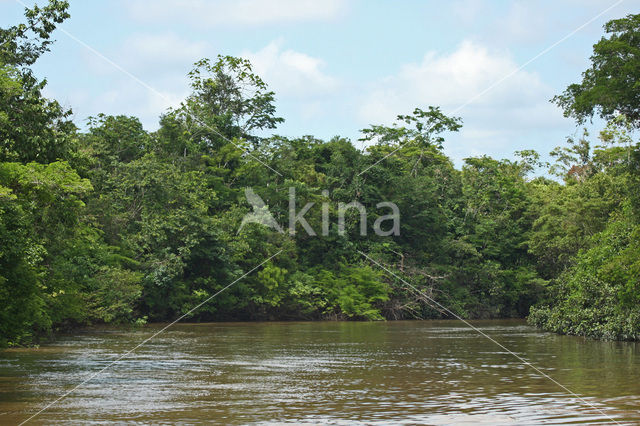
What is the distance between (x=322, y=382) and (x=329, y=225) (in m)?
31.0

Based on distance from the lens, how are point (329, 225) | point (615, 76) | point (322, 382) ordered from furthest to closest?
1. point (329, 225)
2. point (615, 76)
3. point (322, 382)

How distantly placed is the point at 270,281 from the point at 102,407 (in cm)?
2779

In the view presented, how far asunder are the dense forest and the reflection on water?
10.3 feet

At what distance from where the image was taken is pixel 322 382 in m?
14.3

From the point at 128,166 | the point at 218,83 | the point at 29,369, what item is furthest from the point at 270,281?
the point at 29,369

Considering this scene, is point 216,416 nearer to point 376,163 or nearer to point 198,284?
point 198,284

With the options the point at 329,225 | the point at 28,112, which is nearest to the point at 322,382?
the point at 28,112

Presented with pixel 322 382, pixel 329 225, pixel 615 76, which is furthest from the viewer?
pixel 329 225

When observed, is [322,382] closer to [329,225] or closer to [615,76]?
[615,76]

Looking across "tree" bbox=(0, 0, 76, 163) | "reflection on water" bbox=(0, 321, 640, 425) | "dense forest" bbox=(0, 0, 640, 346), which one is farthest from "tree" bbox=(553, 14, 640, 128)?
"tree" bbox=(0, 0, 76, 163)

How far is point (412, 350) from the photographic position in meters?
21.5

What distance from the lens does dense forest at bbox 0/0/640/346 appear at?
74.9ft

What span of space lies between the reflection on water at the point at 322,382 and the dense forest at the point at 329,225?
315 cm

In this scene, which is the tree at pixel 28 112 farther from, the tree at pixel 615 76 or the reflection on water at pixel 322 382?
the tree at pixel 615 76
